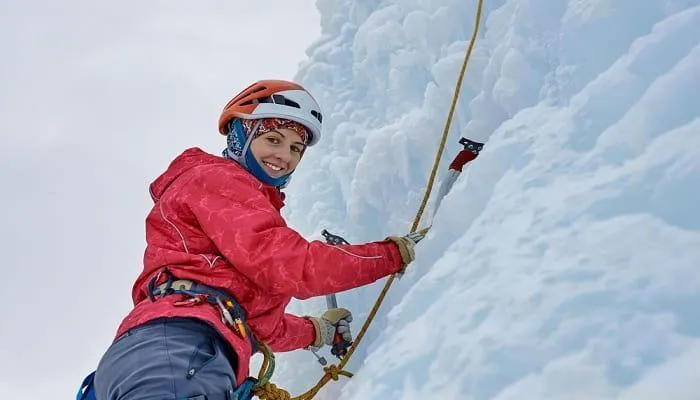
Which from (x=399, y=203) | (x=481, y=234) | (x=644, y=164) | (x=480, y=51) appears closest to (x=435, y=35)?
(x=480, y=51)

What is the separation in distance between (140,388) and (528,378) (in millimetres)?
1234

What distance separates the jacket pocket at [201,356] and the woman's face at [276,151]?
2.77 ft

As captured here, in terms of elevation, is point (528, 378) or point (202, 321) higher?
point (202, 321)

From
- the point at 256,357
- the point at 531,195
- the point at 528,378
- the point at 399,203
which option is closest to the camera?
the point at 528,378

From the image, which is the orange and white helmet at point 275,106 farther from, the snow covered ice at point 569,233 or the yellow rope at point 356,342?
the snow covered ice at point 569,233

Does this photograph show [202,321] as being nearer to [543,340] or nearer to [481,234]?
[481,234]

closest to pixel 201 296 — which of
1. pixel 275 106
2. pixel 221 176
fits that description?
pixel 221 176

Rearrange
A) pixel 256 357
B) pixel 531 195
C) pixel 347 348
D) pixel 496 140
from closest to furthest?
1. pixel 531 195
2. pixel 496 140
3. pixel 347 348
4. pixel 256 357

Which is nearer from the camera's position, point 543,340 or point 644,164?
point 543,340

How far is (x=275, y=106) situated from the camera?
302 centimetres

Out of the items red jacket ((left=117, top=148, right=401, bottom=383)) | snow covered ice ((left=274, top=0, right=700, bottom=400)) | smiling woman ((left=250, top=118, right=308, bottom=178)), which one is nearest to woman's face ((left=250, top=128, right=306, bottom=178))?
smiling woman ((left=250, top=118, right=308, bottom=178))

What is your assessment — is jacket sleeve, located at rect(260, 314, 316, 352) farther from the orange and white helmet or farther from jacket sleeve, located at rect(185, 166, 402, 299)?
the orange and white helmet

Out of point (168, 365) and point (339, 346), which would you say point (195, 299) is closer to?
point (168, 365)

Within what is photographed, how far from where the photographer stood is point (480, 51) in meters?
3.45
